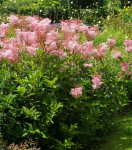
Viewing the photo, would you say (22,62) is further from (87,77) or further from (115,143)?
(115,143)

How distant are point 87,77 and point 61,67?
1.99 ft

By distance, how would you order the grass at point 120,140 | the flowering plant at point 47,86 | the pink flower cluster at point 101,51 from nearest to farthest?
the flowering plant at point 47,86
the pink flower cluster at point 101,51
the grass at point 120,140

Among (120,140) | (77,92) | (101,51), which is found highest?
(101,51)

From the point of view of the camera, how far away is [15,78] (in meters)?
3.39

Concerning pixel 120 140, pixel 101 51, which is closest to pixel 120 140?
pixel 120 140

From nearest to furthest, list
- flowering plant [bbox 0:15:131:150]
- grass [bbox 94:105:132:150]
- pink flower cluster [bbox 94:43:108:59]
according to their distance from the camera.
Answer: flowering plant [bbox 0:15:131:150] → pink flower cluster [bbox 94:43:108:59] → grass [bbox 94:105:132:150]

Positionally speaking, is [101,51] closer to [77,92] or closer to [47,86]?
[77,92]

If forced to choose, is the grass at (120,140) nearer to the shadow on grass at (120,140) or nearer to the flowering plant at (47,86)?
the shadow on grass at (120,140)

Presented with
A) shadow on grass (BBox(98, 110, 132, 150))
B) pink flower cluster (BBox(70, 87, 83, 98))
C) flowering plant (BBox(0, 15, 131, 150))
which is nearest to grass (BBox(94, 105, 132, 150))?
shadow on grass (BBox(98, 110, 132, 150))

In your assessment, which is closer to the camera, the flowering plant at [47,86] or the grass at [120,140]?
the flowering plant at [47,86]

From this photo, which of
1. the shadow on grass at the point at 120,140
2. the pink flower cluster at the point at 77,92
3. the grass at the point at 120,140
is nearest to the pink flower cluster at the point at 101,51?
the pink flower cluster at the point at 77,92

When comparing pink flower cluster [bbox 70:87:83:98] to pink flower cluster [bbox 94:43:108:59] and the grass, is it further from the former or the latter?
the grass

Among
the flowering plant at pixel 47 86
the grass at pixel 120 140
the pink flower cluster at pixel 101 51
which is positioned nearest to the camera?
the flowering plant at pixel 47 86

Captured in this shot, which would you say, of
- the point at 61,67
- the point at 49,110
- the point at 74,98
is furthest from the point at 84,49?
the point at 49,110
